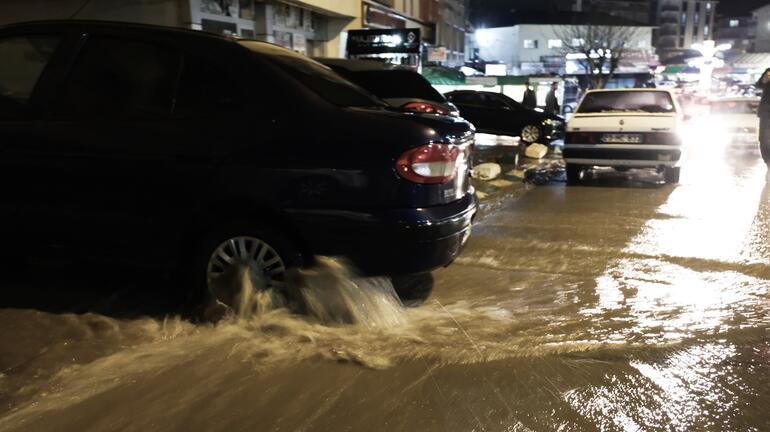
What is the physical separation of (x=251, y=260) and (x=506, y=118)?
560 inches

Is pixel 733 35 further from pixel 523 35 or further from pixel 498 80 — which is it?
pixel 498 80

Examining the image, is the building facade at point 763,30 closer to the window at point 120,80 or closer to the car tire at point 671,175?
the car tire at point 671,175

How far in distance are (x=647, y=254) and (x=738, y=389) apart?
104 inches

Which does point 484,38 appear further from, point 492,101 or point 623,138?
point 623,138

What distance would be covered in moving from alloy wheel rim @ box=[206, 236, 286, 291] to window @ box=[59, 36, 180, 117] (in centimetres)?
92

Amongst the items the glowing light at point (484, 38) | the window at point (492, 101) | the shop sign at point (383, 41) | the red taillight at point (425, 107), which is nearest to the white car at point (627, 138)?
the red taillight at point (425, 107)

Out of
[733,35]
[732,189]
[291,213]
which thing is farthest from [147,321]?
[733,35]

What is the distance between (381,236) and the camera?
3633mm

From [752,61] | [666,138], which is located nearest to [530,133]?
[666,138]

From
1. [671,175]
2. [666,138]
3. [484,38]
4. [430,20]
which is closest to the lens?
[666,138]

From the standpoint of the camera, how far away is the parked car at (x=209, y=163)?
3.64m

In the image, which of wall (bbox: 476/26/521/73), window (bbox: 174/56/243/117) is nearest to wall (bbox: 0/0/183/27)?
window (bbox: 174/56/243/117)

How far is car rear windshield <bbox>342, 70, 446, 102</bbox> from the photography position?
8648 millimetres

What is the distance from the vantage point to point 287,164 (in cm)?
366
